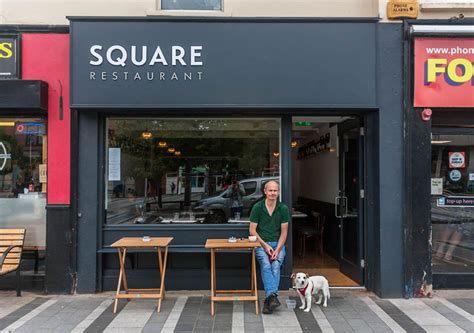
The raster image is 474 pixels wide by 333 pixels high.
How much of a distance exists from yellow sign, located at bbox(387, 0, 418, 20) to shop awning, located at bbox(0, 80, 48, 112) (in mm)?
4791

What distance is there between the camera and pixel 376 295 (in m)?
5.64

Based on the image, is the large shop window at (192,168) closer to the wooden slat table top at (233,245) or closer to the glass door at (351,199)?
the wooden slat table top at (233,245)

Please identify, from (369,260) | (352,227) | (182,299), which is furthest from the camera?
(352,227)

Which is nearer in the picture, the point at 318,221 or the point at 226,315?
the point at 226,315

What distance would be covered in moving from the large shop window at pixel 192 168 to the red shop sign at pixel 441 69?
202cm

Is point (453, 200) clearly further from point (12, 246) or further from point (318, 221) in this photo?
point (12, 246)

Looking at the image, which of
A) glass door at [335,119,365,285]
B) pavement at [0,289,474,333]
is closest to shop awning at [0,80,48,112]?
pavement at [0,289,474,333]

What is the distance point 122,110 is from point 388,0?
3.92 m

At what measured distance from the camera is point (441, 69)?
219 inches

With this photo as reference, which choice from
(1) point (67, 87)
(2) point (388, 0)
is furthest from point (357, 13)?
(1) point (67, 87)

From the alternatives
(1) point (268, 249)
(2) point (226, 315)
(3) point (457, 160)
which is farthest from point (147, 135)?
(3) point (457, 160)

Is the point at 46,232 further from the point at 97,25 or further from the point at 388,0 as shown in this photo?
the point at 388,0

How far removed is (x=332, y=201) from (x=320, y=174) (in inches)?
38.5

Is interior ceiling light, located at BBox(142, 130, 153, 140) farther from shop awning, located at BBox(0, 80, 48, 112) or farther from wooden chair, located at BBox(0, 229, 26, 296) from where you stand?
wooden chair, located at BBox(0, 229, 26, 296)
